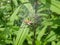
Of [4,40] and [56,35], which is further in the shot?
[4,40]

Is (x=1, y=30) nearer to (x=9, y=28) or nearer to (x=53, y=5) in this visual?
(x=9, y=28)

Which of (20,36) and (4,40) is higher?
(20,36)

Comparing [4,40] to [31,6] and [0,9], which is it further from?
[31,6]

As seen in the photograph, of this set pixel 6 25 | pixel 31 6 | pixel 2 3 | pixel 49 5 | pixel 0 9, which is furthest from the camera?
pixel 2 3

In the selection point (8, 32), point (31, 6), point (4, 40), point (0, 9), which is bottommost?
point (4, 40)

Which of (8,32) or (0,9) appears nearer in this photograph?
(8,32)

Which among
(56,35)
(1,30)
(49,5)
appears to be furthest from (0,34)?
(49,5)

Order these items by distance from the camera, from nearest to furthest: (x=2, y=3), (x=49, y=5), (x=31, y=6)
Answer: (x=49, y=5) → (x=31, y=6) → (x=2, y=3)

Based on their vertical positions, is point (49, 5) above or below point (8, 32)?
above

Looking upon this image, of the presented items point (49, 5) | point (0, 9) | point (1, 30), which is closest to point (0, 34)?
point (1, 30)
